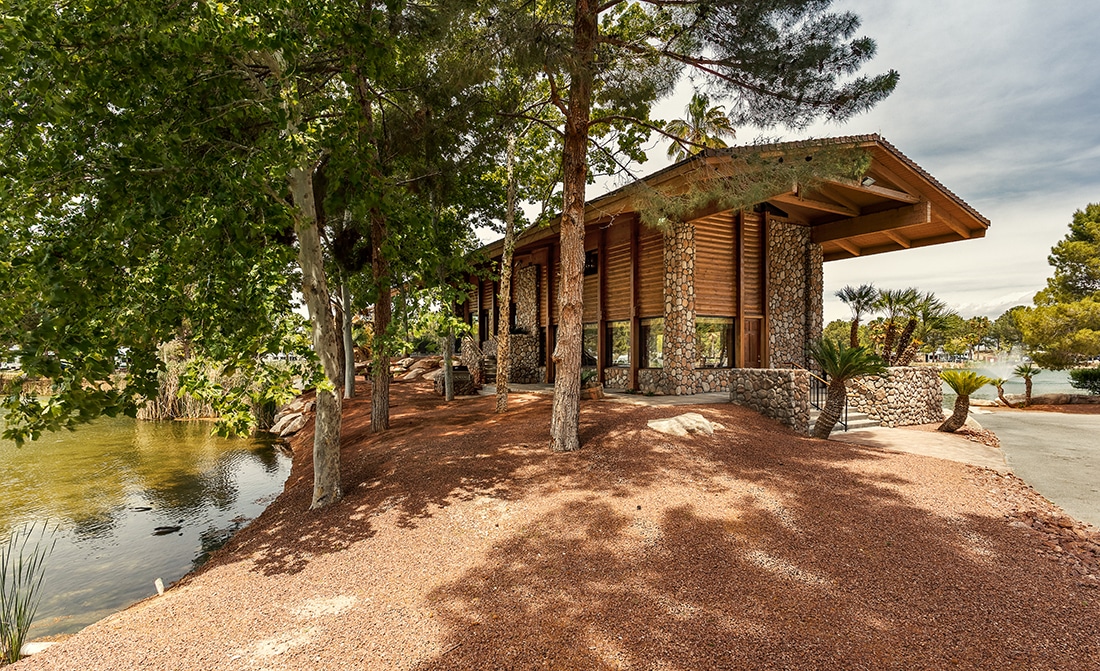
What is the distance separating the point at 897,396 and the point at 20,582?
14340mm

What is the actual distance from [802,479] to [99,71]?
7.98m

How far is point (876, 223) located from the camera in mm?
11547

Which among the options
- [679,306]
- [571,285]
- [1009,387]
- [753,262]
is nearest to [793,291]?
[753,262]

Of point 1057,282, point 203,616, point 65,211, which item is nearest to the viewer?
point 203,616

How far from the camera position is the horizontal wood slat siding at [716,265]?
39.2ft

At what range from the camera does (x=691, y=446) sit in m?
6.28

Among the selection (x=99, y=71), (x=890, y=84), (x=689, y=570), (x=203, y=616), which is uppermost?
(x=890, y=84)

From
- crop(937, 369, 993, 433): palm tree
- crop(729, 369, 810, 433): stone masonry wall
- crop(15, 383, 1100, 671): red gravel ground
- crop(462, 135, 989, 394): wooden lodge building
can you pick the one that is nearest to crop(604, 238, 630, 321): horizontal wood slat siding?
crop(462, 135, 989, 394): wooden lodge building

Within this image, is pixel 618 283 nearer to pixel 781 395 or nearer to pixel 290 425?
pixel 781 395

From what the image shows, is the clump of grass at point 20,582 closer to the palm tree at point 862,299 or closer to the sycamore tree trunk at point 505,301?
the sycamore tree trunk at point 505,301

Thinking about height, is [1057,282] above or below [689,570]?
above

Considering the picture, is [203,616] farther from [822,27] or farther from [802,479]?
[822,27]

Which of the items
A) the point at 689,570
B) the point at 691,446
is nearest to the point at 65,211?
the point at 689,570

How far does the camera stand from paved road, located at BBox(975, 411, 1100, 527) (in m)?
5.39
